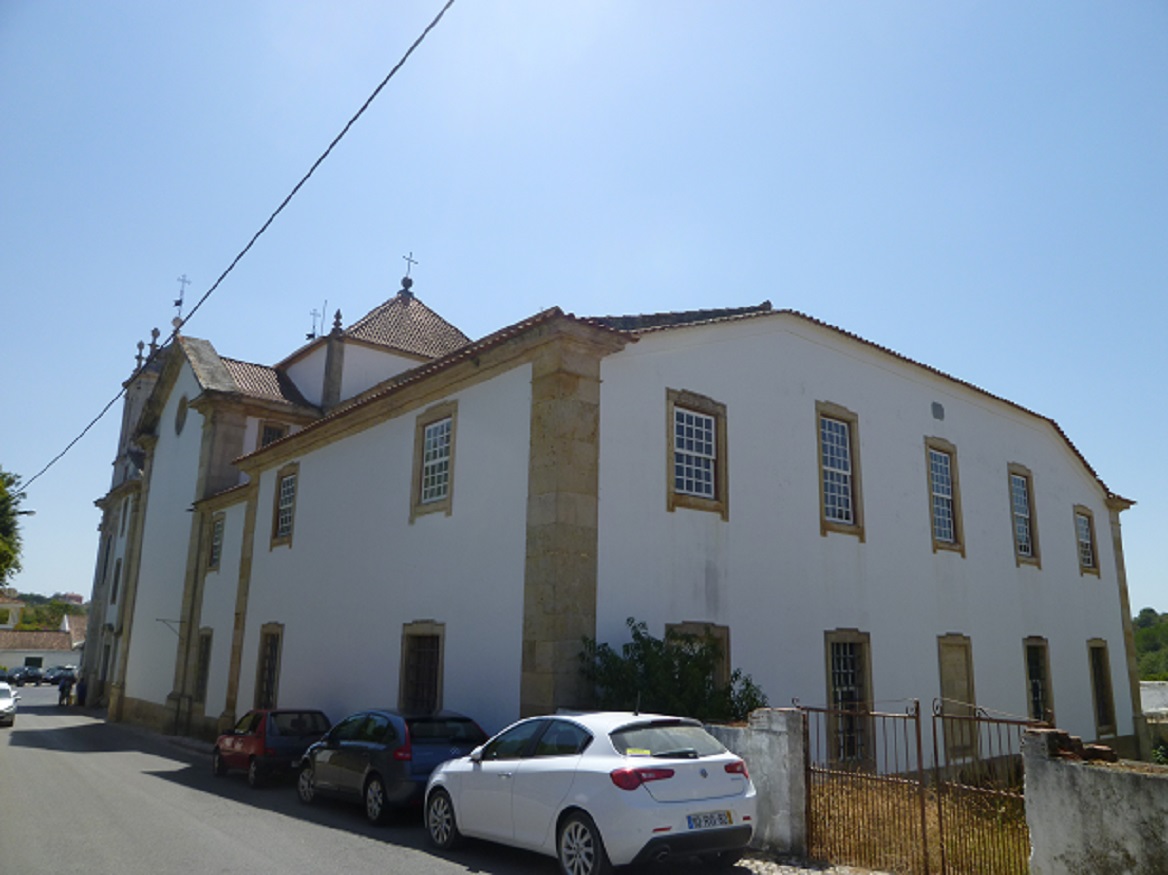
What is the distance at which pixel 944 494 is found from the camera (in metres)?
18.5

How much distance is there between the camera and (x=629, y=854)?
22.1ft

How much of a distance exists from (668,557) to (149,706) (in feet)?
68.9

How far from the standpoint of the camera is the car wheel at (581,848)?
272 inches

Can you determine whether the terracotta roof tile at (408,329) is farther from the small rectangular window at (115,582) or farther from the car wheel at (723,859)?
the car wheel at (723,859)

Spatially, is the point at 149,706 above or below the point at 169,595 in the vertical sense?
below

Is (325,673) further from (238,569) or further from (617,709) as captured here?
(617,709)

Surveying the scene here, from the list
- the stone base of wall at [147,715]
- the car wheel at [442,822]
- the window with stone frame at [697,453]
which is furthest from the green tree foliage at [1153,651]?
the car wheel at [442,822]

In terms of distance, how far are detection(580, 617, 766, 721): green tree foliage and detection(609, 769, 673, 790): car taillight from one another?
3537mm

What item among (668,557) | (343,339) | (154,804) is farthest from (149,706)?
(668,557)

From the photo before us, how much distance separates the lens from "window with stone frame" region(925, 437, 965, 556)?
18.0 metres

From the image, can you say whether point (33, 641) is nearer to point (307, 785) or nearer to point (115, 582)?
point (115, 582)

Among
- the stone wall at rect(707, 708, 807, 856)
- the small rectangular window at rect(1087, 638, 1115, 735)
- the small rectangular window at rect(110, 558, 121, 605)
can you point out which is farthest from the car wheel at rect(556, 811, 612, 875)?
the small rectangular window at rect(110, 558, 121, 605)

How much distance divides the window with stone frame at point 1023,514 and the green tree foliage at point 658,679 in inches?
459

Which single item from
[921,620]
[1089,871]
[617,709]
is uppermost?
[921,620]
